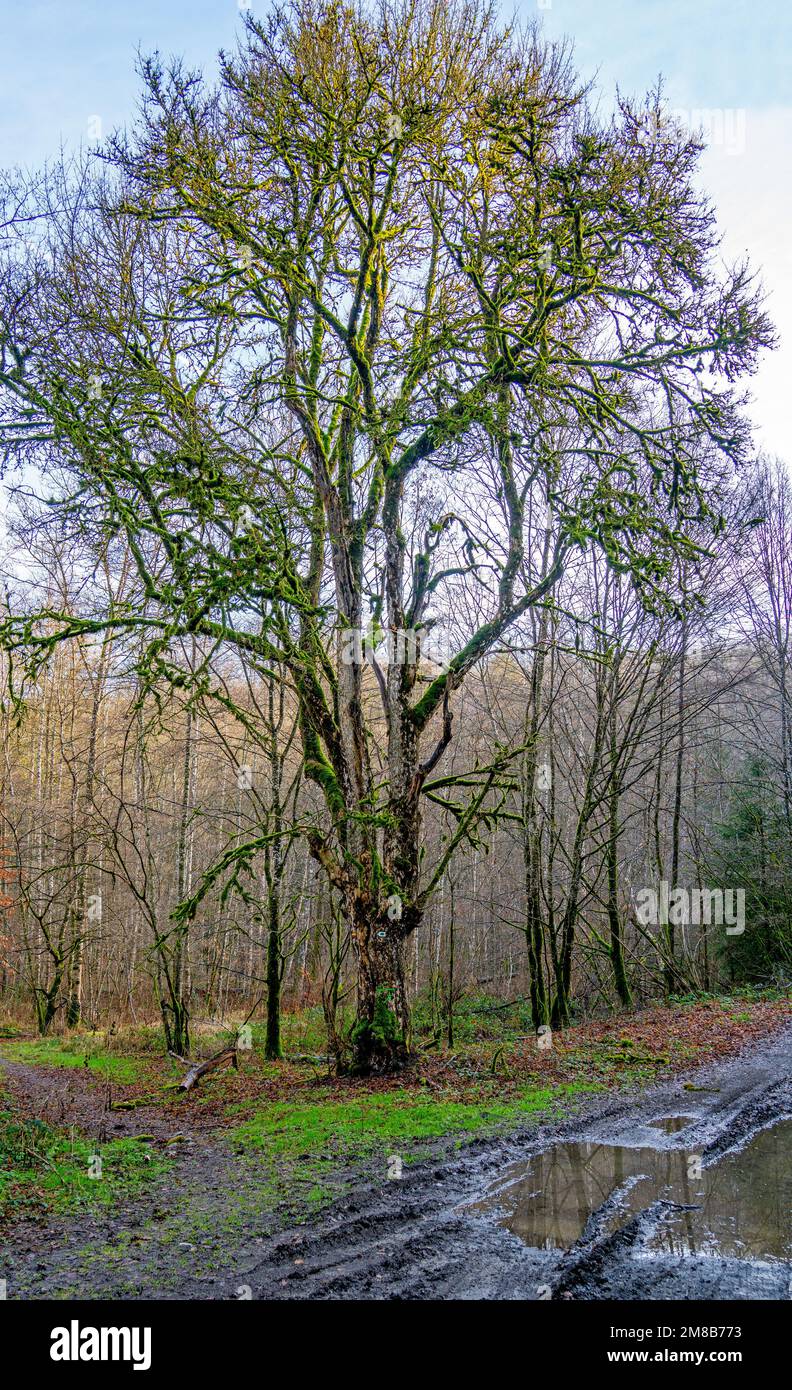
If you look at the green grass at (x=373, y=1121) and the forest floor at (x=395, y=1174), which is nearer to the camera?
the forest floor at (x=395, y=1174)

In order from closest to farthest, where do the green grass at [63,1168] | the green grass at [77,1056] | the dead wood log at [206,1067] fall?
1. the green grass at [63,1168]
2. the dead wood log at [206,1067]
3. the green grass at [77,1056]

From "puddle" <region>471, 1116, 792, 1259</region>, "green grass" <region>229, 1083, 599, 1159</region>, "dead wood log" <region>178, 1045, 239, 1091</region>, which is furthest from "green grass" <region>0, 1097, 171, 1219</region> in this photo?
"puddle" <region>471, 1116, 792, 1259</region>

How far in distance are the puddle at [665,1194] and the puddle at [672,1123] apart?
66 centimetres

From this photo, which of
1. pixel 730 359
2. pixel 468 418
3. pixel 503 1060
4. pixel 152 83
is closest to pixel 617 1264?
pixel 503 1060

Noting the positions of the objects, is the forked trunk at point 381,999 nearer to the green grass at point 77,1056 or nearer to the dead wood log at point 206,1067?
the dead wood log at point 206,1067

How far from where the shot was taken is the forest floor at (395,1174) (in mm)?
4277

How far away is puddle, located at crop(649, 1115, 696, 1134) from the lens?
7.06 meters

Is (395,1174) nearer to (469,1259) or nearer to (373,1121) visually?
(469,1259)

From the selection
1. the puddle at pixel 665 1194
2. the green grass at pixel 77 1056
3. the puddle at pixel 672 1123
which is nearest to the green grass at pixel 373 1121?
the puddle at pixel 672 1123

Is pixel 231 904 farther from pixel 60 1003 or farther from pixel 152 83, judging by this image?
pixel 152 83

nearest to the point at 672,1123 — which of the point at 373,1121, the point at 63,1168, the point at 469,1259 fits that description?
the point at 373,1121

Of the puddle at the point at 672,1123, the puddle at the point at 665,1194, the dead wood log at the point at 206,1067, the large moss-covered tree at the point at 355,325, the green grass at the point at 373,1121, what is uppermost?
the large moss-covered tree at the point at 355,325
